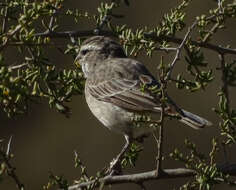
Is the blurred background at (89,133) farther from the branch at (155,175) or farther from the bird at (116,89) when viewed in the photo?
the branch at (155,175)

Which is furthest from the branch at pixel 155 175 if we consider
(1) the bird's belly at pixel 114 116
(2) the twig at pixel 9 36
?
(2) the twig at pixel 9 36

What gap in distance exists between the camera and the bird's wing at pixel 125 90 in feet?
22.4

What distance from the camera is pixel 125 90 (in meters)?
7.43

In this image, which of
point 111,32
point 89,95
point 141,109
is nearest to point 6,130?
point 89,95

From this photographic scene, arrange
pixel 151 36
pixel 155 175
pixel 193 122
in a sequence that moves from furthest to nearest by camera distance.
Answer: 1. pixel 193 122
2. pixel 151 36
3. pixel 155 175

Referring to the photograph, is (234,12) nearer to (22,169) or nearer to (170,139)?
(170,139)

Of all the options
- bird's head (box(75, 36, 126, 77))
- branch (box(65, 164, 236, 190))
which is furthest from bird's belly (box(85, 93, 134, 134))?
branch (box(65, 164, 236, 190))

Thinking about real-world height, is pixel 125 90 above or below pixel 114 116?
above

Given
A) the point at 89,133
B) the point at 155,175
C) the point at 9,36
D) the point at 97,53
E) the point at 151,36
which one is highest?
the point at 9,36

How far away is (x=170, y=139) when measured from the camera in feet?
44.3

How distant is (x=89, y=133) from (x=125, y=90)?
6344 mm

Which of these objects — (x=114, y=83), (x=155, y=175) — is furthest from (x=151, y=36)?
(x=114, y=83)

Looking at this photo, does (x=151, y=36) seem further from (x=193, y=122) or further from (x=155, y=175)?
(x=155, y=175)

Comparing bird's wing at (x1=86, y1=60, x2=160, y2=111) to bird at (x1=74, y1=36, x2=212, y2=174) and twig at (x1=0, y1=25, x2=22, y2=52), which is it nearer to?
bird at (x1=74, y1=36, x2=212, y2=174)
